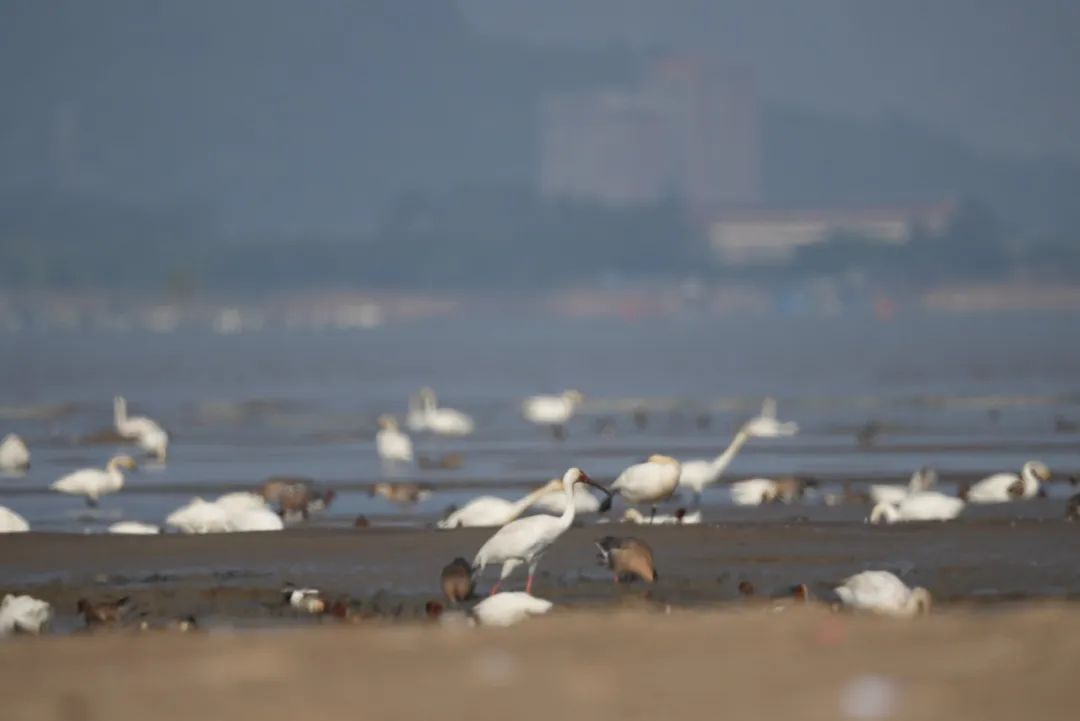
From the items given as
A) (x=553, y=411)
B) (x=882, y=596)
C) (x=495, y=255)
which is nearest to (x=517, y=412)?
(x=553, y=411)

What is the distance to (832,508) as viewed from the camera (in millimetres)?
A: 17828

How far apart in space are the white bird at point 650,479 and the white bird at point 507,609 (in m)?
4.35

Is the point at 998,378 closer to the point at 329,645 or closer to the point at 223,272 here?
the point at 329,645

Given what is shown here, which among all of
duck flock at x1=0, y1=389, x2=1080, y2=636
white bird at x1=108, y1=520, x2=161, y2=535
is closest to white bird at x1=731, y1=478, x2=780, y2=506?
duck flock at x1=0, y1=389, x2=1080, y2=636

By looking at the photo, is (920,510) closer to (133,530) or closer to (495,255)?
(133,530)

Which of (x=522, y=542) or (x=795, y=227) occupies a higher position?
(x=795, y=227)

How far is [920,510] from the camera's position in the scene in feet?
52.9

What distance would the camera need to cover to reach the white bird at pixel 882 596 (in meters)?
11.2

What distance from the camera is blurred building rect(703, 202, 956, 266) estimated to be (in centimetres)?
16875

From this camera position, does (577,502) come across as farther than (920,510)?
Yes

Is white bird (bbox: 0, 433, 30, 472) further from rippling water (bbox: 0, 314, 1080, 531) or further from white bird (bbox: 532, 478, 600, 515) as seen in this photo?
white bird (bbox: 532, 478, 600, 515)

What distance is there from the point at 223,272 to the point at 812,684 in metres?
164

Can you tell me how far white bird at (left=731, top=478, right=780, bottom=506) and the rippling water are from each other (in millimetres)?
617

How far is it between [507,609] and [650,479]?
181 inches
